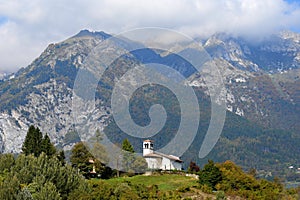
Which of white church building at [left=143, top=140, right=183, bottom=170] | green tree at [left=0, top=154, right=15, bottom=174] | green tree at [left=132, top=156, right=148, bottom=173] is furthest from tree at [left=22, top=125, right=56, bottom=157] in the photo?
white church building at [left=143, top=140, right=183, bottom=170]

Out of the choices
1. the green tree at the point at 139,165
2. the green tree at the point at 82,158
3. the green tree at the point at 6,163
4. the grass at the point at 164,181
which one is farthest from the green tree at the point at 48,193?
the green tree at the point at 139,165

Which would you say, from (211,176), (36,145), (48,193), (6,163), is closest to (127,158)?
(36,145)

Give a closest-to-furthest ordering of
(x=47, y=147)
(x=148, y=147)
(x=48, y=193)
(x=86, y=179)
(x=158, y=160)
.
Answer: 1. (x=48, y=193)
2. (x=86, y=179)
3. (x=47, y=147)
4. (x=158, y=160)
5. (x=148, y=147)

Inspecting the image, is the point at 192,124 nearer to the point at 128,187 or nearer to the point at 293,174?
the point at 128,187

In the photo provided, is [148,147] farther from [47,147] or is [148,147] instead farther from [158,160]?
[47,147]

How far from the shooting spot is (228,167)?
56.7 m

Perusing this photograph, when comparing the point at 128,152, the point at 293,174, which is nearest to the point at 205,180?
the point at 128,152

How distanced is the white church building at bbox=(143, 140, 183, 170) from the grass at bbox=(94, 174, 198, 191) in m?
6.01

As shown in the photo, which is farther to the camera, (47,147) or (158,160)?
(158,160)

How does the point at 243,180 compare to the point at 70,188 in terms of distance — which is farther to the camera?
the point at 243,180

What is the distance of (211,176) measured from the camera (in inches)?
2085

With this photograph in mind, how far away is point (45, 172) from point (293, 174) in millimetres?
170358

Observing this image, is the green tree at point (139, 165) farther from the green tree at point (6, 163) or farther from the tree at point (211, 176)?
the green tree at point (6, 163)

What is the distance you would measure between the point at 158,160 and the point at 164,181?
1137cm
